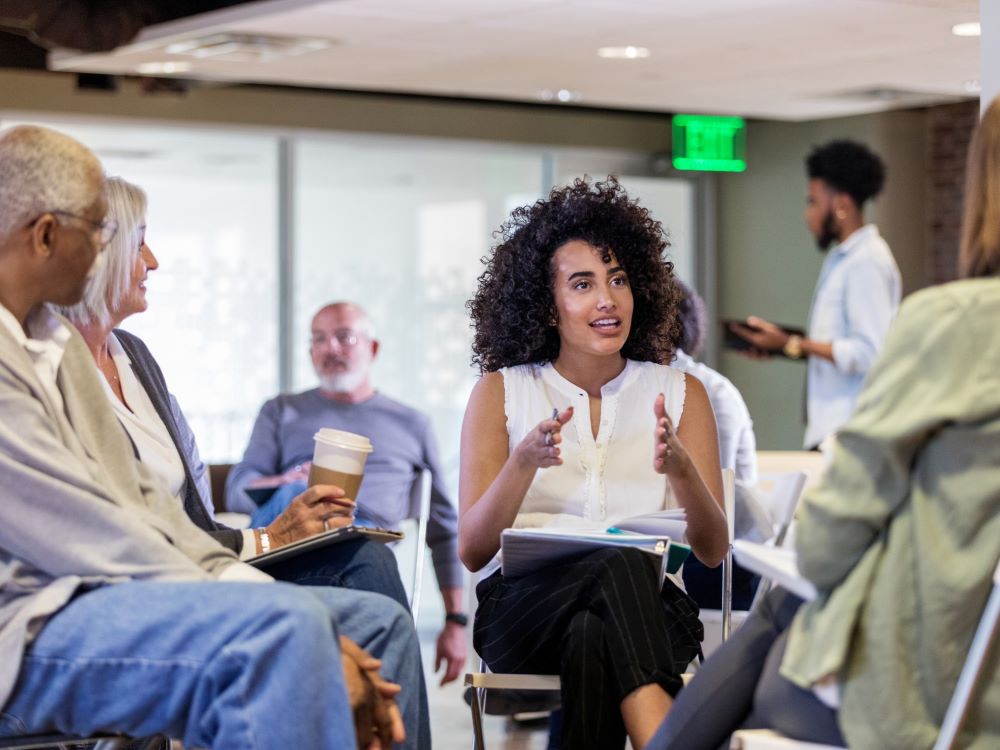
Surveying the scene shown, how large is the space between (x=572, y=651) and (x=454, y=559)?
2.02 metres

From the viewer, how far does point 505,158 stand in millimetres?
8953

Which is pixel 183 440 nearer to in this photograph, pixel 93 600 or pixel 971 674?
pixel 93 600

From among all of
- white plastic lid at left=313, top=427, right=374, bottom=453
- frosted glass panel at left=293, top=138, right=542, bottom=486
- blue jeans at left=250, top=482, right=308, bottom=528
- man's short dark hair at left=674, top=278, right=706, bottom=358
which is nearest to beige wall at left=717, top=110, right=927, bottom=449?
frosted glass panel at left=293, top=138, right=542, bottom=486

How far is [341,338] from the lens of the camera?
193 inches

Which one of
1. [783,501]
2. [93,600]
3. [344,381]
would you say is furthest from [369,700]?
[344,381]

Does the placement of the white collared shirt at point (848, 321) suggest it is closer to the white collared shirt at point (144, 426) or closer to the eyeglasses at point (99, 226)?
the white collared shirt at point (144, 426)

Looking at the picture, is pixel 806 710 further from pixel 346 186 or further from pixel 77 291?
pixel 346 186

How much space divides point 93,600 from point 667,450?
A: 110cm

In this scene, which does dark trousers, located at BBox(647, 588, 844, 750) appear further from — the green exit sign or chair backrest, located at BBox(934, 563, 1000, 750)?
the green exit sign

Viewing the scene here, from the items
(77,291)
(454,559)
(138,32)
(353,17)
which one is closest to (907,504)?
(77,291)

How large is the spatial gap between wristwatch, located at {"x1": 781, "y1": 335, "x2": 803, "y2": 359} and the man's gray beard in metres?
1.72

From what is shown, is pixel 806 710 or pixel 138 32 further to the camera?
pixel 138 32

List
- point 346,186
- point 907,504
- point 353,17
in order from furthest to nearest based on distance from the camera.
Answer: point 346,186 → point 353,17 → point 907,504

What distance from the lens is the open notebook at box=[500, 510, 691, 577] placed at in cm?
254
